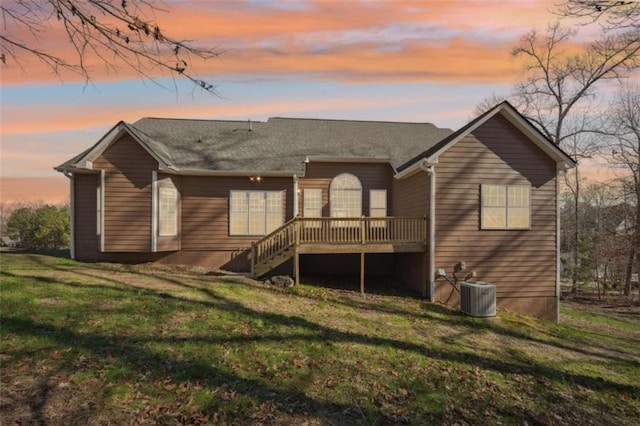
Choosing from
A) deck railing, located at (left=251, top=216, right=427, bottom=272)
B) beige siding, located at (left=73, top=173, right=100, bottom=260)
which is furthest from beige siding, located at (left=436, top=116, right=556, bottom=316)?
beige siding, located at (left=73, top=173, right=100, bottom=260)

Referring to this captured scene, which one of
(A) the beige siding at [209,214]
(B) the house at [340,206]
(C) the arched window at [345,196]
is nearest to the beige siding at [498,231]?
(B) the house at [340,206]

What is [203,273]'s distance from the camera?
15.0m

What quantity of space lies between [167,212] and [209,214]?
1.65 m

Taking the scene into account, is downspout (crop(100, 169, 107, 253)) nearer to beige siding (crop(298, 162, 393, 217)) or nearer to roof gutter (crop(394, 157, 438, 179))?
beige siding (crop(298, 162, 393, 217))

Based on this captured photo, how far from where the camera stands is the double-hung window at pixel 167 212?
49.8ft

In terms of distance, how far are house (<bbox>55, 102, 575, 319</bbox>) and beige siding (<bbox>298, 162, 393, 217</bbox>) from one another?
0.05m

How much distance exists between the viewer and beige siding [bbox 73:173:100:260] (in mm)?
15594

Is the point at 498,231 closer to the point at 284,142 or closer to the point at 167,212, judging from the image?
Answer: the point at 284,142

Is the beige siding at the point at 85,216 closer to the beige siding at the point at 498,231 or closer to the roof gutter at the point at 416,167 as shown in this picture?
the roof gutter at the point at 416,167

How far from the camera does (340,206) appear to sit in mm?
17500

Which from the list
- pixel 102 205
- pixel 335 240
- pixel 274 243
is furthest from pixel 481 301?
pixel 102 205

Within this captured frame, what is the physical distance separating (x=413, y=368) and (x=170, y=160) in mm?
12385

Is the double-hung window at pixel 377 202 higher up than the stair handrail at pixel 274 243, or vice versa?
the double-hung window at pixel 377 202

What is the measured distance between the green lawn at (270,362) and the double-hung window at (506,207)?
359cm
